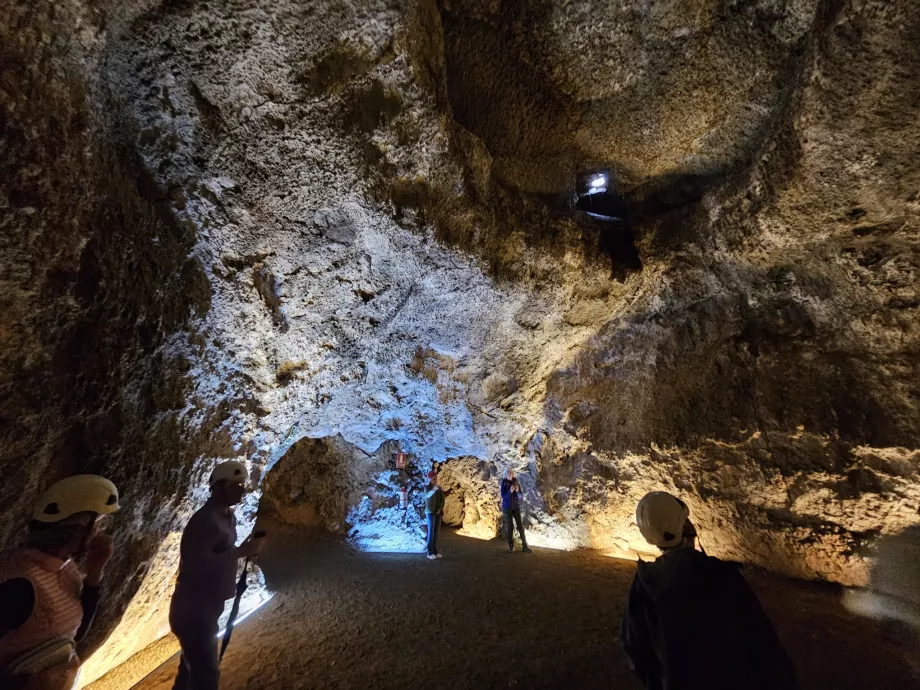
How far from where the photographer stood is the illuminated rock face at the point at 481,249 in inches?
115

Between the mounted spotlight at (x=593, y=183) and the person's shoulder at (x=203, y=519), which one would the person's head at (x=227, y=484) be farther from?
the mounted spotlight at (x=593, y=183)

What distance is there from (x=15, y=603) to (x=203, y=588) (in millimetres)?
897

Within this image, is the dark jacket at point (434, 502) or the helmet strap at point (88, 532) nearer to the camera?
the helmet strap at point (88, 532)

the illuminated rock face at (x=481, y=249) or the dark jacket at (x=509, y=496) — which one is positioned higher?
the illuminated rock face at (x=481, y=249)

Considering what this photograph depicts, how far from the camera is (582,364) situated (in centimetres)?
723

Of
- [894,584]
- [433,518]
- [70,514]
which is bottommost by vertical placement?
[433,518]

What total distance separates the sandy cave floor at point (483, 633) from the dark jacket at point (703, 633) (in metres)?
1.76

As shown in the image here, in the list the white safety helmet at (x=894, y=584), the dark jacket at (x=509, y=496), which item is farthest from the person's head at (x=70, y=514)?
the white safety helmet at (x=894, y=584)

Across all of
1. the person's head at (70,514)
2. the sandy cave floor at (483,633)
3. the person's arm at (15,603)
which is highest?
the person's head at (70,514)

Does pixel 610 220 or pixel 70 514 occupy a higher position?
pixel 610 220

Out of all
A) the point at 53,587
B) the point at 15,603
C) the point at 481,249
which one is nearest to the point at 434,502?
the point at 481,249

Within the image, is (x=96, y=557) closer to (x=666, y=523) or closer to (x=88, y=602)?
(x=88, y=602)

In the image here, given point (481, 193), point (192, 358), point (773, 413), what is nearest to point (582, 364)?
point (773, 413)

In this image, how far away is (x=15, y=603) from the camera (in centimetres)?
171
